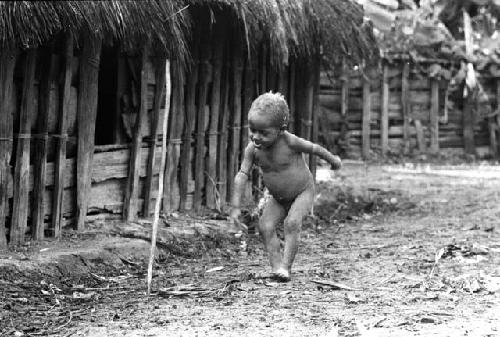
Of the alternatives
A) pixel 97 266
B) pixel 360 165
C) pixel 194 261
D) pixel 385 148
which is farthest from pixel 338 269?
pixel 385 148

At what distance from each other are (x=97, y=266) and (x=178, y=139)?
214 centimetres

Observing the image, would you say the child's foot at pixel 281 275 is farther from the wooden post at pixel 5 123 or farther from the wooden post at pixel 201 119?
the wooden post at pixel 201 119

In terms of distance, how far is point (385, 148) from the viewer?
1766 cm

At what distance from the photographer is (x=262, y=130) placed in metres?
6.03

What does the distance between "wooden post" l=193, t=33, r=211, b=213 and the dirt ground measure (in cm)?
73

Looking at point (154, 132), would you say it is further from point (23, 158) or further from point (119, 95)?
point (23, 158)

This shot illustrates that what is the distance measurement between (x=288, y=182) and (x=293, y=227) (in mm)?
358

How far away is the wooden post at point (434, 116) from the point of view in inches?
703

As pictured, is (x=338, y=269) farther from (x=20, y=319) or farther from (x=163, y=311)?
(x=20, y=319)

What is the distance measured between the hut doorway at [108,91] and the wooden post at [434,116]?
1046 cm

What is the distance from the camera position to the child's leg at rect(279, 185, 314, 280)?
6094 mm

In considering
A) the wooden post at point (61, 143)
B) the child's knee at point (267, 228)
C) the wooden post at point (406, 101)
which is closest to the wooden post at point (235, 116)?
the wooden post at point (61, 143)

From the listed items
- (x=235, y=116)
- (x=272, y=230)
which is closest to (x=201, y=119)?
(x=235, y=116)

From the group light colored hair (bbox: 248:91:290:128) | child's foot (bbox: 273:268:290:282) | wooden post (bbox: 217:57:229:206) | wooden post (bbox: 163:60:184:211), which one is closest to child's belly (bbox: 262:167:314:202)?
light colored hair (bbox: 248:91:290:128)
